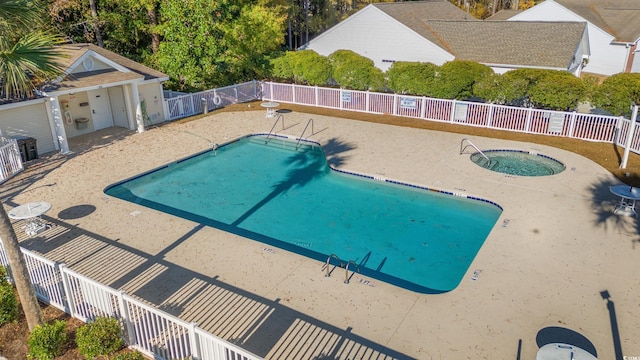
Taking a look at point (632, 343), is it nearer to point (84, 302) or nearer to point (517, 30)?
point (84, 302)

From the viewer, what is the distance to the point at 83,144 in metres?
19.1

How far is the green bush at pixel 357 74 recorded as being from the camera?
24.2m

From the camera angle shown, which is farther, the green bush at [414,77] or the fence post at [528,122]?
the green bush at [414,77]

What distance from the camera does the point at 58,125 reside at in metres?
17.6

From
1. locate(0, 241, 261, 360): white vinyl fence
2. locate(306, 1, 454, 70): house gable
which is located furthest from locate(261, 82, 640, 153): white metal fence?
locate(0, 241, 261, 360): white vinyl fence

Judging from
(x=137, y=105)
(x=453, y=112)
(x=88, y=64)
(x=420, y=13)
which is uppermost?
(x=420, y=13)

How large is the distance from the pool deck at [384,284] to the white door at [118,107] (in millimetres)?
5693

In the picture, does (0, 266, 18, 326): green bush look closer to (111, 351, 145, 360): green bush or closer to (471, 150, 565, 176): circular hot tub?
(111, 351, 145, 360): green bush

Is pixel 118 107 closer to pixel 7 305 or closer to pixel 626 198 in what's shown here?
pixel 7 305

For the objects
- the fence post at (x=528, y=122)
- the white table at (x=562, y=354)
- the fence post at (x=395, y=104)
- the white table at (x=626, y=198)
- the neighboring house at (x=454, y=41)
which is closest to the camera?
the white table at (x=562, y=354)

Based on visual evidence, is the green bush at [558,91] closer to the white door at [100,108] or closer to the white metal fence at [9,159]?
the white door at [100,108]

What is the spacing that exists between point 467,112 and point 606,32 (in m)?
24.0

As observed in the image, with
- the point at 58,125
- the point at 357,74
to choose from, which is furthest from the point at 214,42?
the point at 58,125

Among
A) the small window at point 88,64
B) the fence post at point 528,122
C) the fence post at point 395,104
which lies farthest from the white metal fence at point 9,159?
the fence post at point 528,122
